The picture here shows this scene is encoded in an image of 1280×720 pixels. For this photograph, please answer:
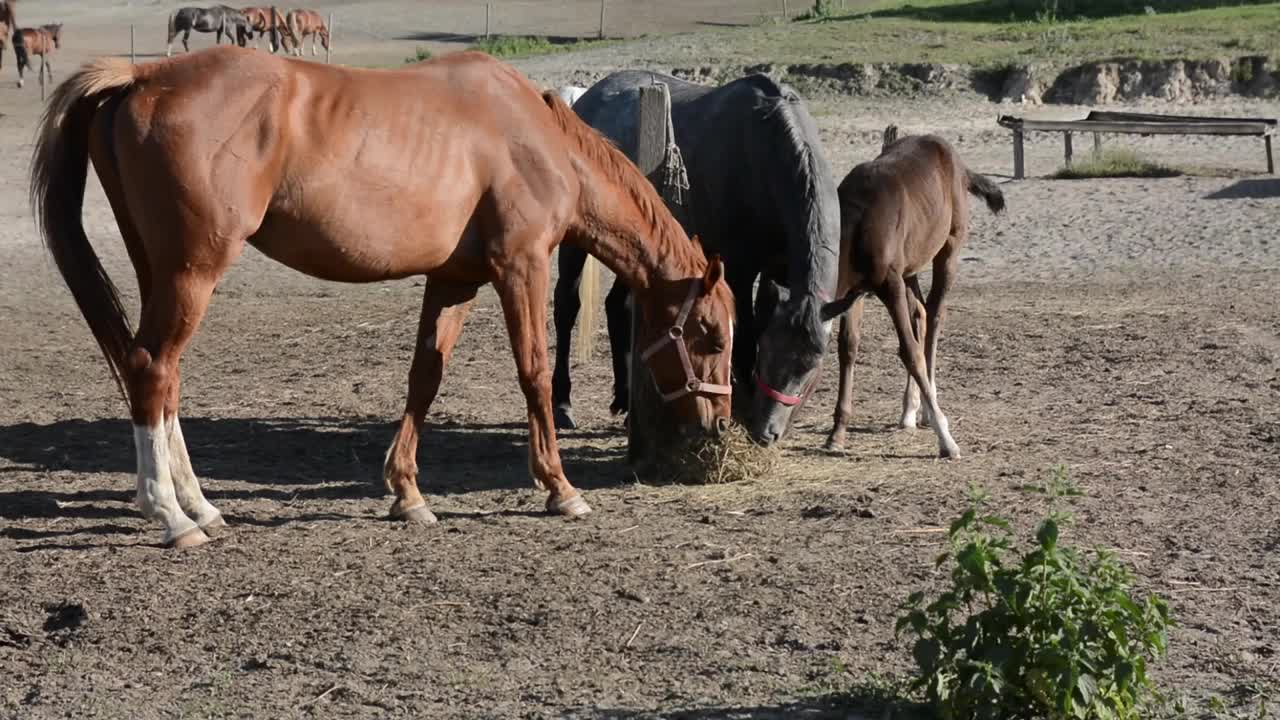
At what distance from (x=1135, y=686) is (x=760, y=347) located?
3309 mm

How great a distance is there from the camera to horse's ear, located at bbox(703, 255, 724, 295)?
637 centimetres

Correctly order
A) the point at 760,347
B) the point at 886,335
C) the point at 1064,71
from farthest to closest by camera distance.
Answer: the point at 1064,71
the point at 886,335
the point at 760,347

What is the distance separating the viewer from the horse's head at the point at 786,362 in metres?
6.79

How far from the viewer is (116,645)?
473 cm

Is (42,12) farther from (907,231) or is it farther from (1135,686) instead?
(1135,686)

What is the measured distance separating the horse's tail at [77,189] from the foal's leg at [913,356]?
347 cm

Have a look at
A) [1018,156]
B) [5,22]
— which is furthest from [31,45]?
[1018,156]

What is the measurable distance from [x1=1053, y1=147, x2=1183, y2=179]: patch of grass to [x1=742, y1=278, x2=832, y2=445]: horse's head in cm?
1103

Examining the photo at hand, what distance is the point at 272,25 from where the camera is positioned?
132ft

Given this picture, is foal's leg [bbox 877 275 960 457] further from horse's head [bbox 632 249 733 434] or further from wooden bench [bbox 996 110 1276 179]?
wooden bench [bbox 996 110 1276 179]

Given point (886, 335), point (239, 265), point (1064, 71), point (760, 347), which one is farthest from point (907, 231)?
point (1064, 71)

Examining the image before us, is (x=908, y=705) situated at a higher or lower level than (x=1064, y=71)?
lower

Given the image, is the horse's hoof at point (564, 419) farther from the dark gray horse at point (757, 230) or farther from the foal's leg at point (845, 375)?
the foal's leg at point (845, 375)

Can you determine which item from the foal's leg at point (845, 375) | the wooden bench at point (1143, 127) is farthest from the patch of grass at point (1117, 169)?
the foal's leg at point (845, 375)
